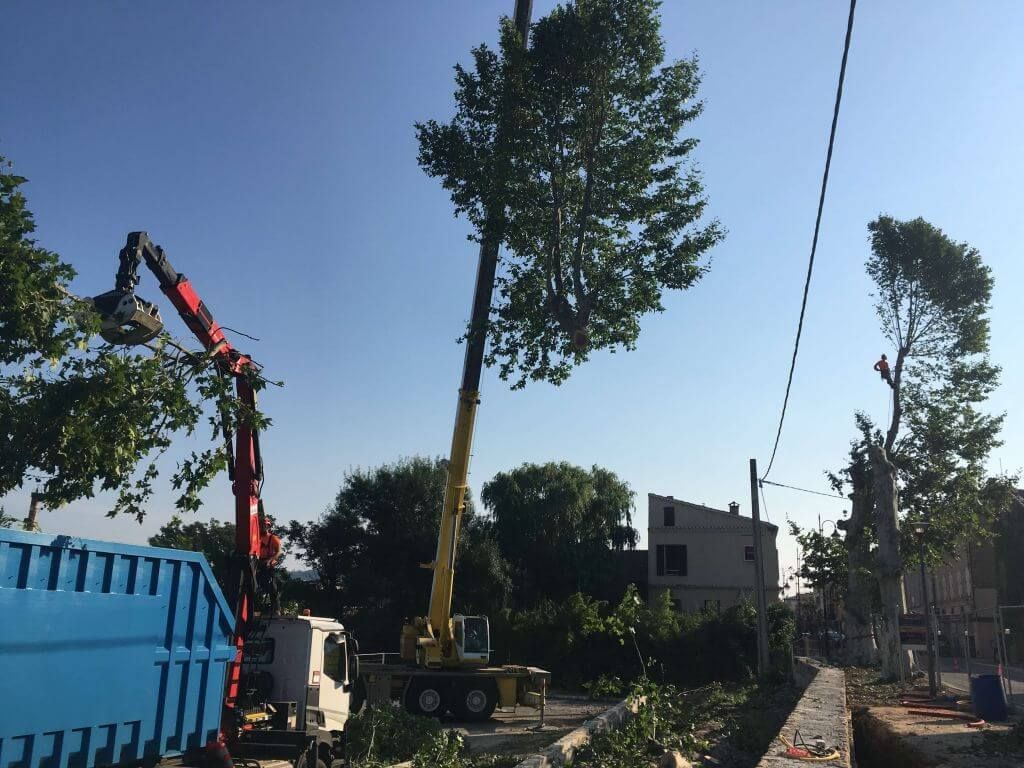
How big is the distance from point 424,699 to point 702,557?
29765mm

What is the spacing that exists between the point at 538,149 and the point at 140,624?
12.1 meters

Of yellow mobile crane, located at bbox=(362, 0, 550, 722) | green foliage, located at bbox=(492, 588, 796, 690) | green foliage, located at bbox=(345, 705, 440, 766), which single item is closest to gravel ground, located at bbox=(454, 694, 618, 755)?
yellow mobile crane, located at bbox=(362, 0, 550, 722)

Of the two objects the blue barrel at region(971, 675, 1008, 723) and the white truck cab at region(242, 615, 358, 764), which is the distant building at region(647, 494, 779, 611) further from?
the white truck cab at region(242, 615, 358, 764)

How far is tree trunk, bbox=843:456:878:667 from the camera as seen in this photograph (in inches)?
1176

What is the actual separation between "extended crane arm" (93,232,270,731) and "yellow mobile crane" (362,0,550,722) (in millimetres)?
7150

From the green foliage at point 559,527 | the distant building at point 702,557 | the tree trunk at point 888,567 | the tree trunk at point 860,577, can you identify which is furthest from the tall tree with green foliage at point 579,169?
the distant building at point 702,557

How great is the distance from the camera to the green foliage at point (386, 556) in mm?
34906

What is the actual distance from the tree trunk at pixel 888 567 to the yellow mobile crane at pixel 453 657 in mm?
10355

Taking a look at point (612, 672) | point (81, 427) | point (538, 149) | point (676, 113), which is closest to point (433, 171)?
point (538, 149)

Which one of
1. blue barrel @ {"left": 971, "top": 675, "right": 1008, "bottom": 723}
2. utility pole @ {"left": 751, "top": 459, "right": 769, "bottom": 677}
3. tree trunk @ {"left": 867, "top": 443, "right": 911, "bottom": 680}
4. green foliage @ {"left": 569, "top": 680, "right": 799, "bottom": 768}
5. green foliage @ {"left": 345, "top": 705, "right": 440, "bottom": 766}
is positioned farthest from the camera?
utility pole @ {"left": 751, "top": 459, "right": 769, "bottom": 677}

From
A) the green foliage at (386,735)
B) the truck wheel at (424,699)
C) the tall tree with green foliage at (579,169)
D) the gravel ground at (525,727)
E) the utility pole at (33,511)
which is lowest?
the gravel ground at (525,727)

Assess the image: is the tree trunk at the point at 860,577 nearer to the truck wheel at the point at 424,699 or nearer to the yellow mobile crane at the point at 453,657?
the yellow mobile crane at the point at 453,657

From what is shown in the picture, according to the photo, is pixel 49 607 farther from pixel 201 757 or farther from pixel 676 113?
pixel 676 113

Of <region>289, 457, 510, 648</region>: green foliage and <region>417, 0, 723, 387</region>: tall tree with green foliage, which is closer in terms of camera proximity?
<region>417, 0, 723, 387</region>: tall tree with green foliage
